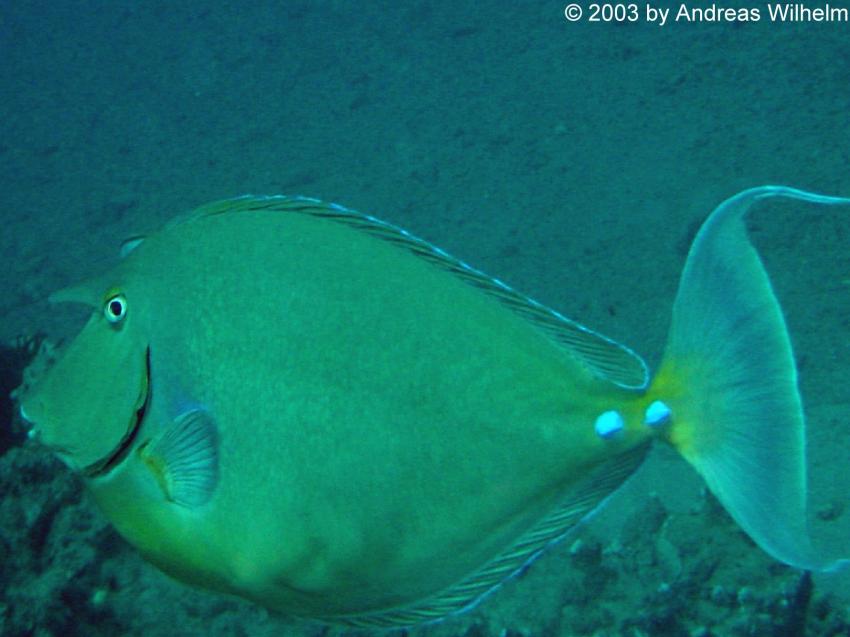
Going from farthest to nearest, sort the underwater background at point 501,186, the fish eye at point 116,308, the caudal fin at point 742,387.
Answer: the underwater background at point 501,186 < the fish eye at point 116,308 < the caudal fin at point 742,387

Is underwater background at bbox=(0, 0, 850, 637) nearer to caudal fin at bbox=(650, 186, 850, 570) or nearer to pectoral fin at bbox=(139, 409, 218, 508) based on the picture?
pectoral fin at bbox=(139, 409, 218, 508)

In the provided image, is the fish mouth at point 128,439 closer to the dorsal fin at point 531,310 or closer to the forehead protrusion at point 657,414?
the dorsal fin at point 531,310

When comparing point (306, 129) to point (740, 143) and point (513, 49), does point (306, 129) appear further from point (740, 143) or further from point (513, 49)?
point (740, 143)

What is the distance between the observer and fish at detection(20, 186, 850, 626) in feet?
3.66

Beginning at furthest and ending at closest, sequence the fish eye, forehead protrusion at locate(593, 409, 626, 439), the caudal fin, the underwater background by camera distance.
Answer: the underwater background → the fish eye → forehead protrusion at locate(593, 409, 626, 439) → the caudal fin

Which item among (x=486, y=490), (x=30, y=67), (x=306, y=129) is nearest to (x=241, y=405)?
(x=486, y=490)

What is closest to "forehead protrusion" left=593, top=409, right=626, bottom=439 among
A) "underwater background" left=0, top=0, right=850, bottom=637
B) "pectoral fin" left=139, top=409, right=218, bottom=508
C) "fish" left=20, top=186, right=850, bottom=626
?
"fish" left=20, top=186, right=850, bottom=626

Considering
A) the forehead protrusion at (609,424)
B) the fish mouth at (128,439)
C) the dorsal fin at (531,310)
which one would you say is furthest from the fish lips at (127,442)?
the forehead protrusion at (609,424)

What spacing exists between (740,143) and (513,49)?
373 centimetres

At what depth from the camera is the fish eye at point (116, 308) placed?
127cm

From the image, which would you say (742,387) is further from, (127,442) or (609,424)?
(127,442)

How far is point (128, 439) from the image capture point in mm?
1221

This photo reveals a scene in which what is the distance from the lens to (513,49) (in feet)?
29.1

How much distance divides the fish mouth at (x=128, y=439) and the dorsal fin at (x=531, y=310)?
0.38 meters
